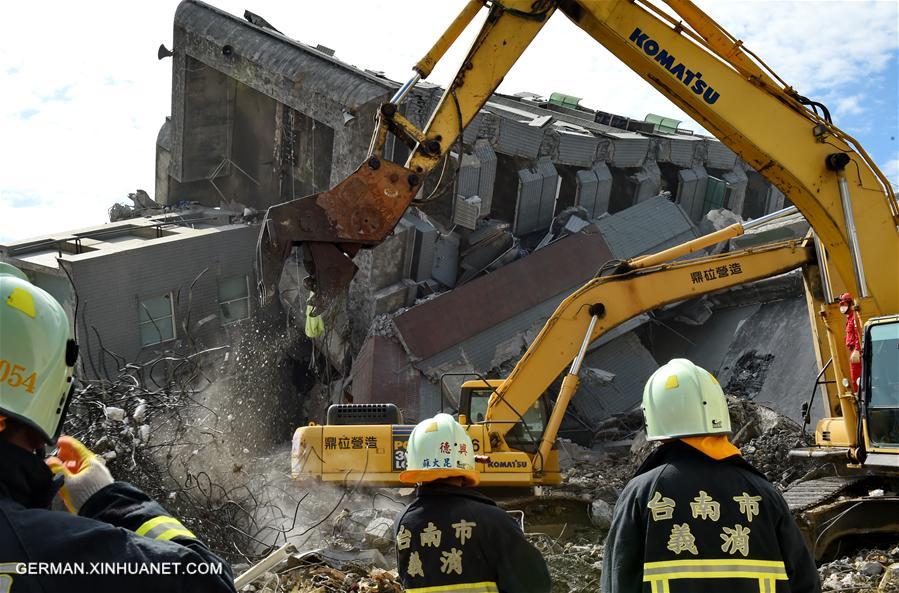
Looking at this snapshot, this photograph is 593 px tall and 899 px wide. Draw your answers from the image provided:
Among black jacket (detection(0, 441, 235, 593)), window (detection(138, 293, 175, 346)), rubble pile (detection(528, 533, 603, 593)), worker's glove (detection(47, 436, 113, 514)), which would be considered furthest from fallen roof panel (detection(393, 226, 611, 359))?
black jacket (detection(0, 441, 235, 593))

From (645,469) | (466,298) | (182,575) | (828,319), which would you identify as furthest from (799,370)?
(182,575)

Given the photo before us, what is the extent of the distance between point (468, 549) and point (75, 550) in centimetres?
207

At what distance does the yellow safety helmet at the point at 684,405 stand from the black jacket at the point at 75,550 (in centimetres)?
190

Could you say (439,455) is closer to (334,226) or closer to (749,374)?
(334,226)

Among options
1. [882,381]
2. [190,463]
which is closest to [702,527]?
[882,381]

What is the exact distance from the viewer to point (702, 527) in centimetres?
326

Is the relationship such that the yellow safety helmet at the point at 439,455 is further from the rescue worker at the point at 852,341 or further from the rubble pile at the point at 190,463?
the rescue worker at the point at 852,341

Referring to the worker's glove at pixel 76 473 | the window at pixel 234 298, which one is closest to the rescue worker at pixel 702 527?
the worker's glove at pixel 76 473

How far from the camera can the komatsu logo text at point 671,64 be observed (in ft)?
30.4

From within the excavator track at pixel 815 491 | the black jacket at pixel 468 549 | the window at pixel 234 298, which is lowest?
the excavator track at pixel 815 491

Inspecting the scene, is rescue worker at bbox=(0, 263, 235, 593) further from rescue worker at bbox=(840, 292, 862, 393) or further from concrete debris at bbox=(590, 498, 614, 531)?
concrete debris at bbox=(590, 498, 614, 531)

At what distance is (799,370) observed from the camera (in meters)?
16.4

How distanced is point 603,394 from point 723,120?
8.51m

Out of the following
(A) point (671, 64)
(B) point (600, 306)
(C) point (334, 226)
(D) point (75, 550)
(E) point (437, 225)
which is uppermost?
(E) point (437, 225)
